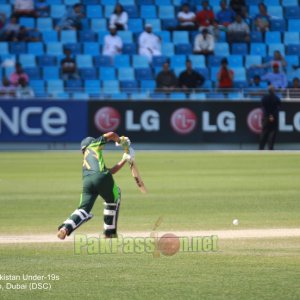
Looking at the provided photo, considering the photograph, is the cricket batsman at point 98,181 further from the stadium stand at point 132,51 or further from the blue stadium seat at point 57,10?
the blue stadium seat at point 57,10

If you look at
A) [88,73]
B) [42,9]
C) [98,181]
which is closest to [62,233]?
[98,181]

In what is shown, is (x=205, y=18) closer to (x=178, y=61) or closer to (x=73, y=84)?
(x=178, y=61)

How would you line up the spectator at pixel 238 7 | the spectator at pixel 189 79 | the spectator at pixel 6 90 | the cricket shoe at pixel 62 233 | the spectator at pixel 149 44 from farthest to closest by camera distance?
the spectator at pixel 238 7 → the spectator at pixel 149 44 → the spectator at pixel 189 79 → the spectator at pixel 6 90 → the cricket shoe at pixel 62 233

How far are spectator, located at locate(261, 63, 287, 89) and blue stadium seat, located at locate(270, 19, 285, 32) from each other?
297cm

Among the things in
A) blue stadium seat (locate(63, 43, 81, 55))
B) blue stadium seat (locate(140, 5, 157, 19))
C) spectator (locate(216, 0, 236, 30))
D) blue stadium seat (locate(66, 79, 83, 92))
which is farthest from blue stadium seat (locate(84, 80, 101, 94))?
spectator (locate(216, 0, 236, 30))

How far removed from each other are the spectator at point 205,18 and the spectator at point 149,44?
144 cm

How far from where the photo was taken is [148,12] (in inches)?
1293

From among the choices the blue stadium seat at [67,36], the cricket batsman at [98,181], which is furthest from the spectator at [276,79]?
the cricket batsman at [98,181]

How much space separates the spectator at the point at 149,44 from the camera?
3125 centimetres

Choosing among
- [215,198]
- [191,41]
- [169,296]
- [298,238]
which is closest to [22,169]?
[215,198]

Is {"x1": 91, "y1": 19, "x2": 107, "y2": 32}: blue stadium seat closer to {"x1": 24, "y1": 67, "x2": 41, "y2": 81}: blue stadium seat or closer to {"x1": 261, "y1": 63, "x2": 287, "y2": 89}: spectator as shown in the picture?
{"x1": 24, "y1": 67, "x2": 41, "y2": 81}: blue stadium seat

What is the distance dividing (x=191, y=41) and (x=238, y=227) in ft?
62.4

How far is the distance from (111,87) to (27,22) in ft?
12.0

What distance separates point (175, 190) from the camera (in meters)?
19.5
